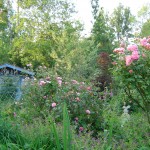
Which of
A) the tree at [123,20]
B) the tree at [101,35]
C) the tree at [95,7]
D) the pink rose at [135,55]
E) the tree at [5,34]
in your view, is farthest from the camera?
the tree at [123,20]

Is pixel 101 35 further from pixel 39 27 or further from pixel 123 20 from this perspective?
pixel 123 20

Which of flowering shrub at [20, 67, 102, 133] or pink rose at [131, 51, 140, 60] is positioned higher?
pink rose at [131, 51, 140, 60]

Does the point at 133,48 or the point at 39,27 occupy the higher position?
the point at 39,27

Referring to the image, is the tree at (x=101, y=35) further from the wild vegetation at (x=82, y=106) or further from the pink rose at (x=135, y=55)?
the pink rose at (x=135, y=55)

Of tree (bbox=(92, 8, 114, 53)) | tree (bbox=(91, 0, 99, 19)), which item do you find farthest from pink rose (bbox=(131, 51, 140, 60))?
tree (bbox=(91, 0, 99, 19))

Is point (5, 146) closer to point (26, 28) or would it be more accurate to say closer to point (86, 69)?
point (86, 69)

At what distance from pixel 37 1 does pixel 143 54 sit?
66.6 ft

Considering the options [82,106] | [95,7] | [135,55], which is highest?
[95,7]

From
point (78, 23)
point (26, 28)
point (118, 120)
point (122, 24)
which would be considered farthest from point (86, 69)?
point (122, 24)

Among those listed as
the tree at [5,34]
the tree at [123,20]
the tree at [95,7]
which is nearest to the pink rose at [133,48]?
the tree at [5,34]

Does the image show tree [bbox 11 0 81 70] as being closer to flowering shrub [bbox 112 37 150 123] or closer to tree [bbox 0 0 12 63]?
tree [bbox 0 0 12 63]

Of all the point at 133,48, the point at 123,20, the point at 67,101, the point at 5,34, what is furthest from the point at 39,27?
the point at 133,48

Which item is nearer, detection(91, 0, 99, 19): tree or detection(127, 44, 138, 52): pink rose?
detection(127, 44, 138, 52): pink rose

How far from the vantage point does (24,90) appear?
7.92 m
